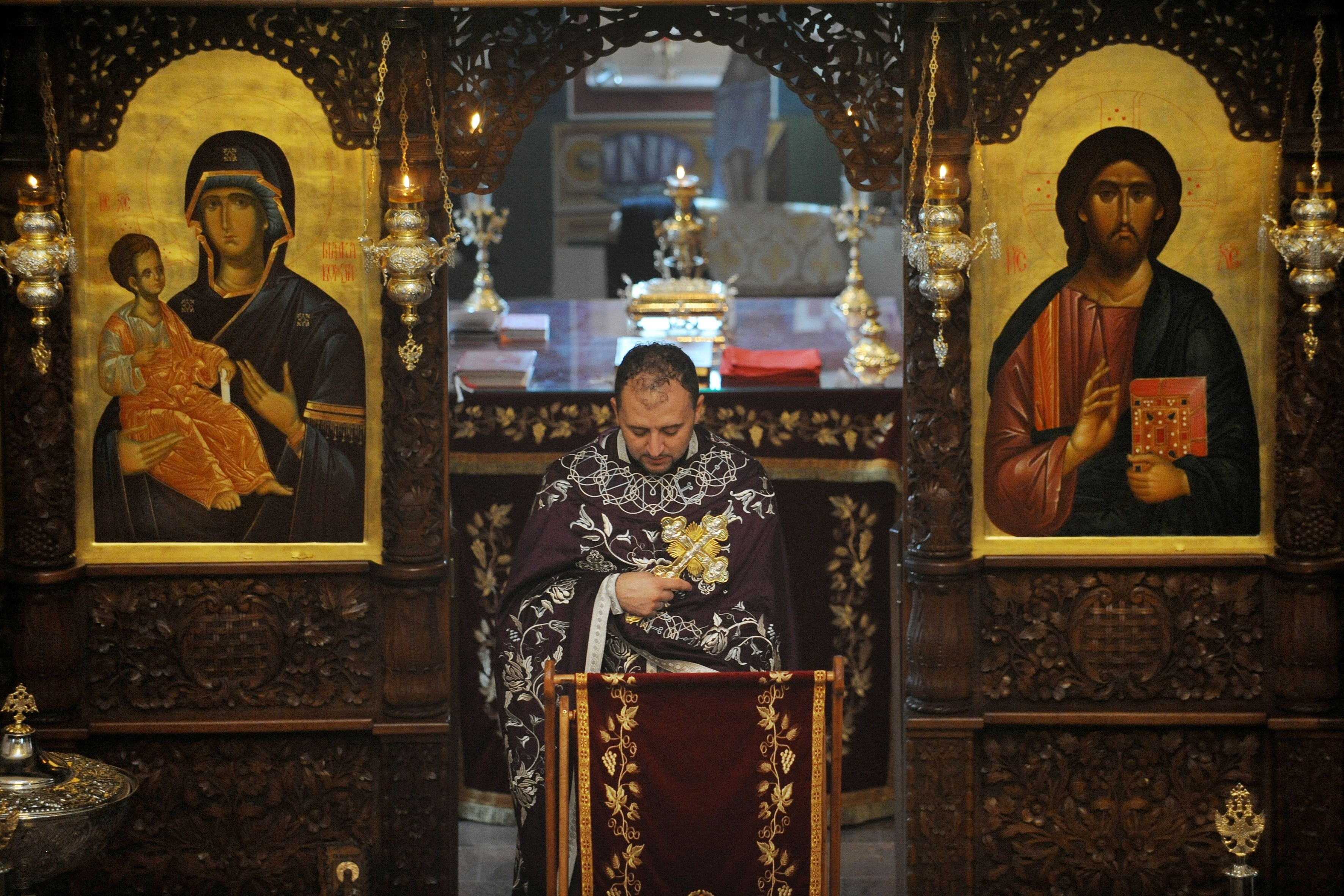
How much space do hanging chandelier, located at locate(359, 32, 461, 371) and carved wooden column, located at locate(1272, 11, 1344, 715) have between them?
8.39ft

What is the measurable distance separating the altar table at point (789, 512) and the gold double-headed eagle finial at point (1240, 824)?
158cm

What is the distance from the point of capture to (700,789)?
5.03 meters

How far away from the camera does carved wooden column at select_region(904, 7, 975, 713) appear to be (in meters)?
5.20

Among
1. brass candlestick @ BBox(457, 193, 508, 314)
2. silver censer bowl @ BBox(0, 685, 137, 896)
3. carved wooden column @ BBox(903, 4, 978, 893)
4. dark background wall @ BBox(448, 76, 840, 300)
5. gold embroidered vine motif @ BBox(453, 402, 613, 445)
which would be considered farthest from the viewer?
dark background wall @ BBox(448, 76, 840, 300)

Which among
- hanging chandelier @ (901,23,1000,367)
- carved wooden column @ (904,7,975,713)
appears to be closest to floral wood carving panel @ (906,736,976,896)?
carved wooden column @ (904,7,975,713)

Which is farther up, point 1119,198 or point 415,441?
point 1119,198

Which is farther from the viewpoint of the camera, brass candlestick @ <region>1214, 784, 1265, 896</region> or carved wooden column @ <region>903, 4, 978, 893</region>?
carved wooden column @ <region>903, 4, 978, 893</region>

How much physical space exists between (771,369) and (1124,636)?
1.91 m

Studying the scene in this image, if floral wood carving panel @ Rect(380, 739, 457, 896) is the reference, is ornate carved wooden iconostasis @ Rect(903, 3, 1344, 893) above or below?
above

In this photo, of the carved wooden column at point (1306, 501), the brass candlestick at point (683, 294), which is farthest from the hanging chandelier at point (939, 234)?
the brass candlestick at point (683, 294)

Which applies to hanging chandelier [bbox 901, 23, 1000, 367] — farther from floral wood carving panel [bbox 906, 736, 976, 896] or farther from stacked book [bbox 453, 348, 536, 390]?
stacked book [bbox 453, 348, 536, 390]

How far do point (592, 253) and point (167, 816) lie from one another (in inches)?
364

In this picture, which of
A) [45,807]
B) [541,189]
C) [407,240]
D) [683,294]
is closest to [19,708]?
[45,807]

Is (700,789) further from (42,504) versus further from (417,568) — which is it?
(42,504)
